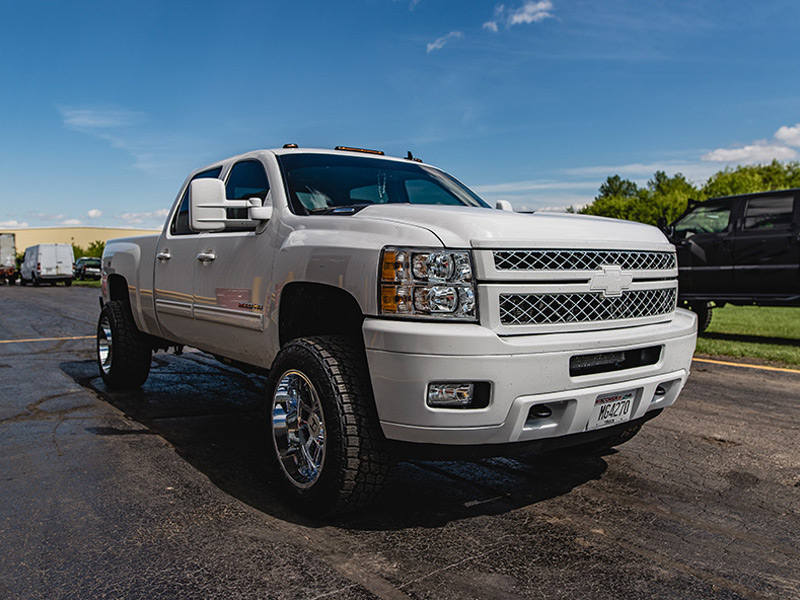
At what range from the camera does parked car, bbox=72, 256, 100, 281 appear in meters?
42.9

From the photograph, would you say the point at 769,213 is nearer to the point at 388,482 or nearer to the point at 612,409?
the point at 612,409

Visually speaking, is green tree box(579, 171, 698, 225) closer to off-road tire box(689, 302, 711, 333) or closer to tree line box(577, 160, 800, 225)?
tree line box(577, 160, 800, 225)

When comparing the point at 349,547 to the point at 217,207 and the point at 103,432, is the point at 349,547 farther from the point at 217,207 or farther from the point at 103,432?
the point at 103,432

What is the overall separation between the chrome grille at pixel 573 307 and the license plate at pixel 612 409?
0.37m

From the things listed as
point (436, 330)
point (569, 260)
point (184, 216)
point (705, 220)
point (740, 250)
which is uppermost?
point (705, 220)

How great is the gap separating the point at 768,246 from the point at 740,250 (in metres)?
0.42

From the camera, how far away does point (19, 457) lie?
4.40 metres

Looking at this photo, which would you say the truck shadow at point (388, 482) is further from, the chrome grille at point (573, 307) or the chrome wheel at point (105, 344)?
the chrome grille at point (573, 307)

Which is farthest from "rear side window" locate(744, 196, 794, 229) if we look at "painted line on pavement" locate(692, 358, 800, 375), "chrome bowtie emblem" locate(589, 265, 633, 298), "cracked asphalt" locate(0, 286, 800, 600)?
"chrome bowtie emblem" locate(589, 265, 633, 298)

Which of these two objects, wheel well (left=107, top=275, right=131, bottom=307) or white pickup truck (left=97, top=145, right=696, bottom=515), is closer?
white pickup truck (left=97, top=145, right=696, bottom=515)

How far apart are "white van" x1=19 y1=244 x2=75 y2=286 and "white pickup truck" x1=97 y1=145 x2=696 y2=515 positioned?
122 feet

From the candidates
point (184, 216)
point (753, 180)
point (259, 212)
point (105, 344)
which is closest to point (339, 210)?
point (259, 212)

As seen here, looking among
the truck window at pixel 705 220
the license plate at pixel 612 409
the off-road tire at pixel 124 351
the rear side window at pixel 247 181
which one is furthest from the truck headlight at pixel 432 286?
the truck window at pixel 705 220

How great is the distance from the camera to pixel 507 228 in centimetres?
315
